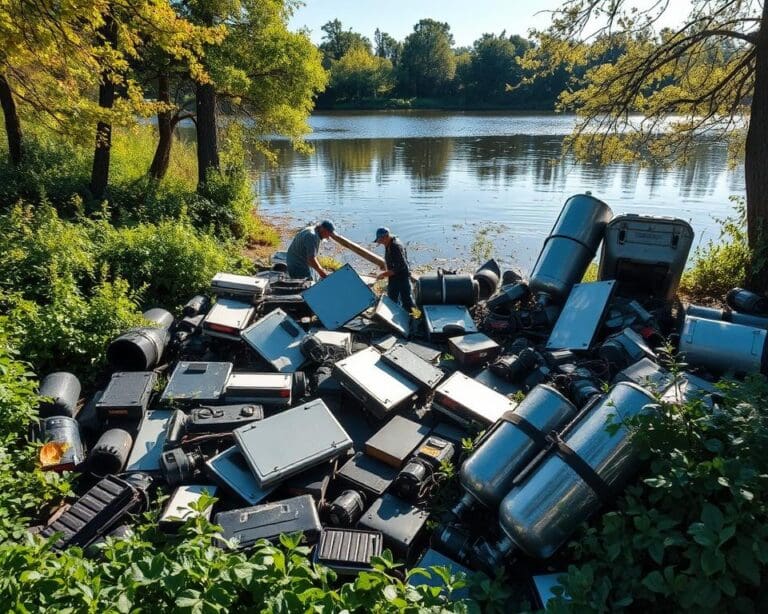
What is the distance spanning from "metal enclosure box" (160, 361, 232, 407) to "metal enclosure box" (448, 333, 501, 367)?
103 inches

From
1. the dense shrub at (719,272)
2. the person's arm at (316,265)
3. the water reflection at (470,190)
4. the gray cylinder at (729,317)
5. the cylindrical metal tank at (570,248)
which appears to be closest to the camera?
the gray cylinder at (729,317)

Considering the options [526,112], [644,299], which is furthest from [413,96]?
[644,299]

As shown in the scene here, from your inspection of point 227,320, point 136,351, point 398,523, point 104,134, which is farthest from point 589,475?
point 104,134

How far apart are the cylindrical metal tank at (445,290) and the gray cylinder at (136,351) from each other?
11.4ft

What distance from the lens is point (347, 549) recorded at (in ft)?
11.1

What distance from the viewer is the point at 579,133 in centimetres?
1005

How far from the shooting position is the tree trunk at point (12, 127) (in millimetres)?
12570

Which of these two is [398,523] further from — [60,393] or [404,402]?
[60,393]

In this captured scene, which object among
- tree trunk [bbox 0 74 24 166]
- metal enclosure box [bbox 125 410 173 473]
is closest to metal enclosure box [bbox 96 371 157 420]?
metal enclosure box [bbox 125 410 173 473]

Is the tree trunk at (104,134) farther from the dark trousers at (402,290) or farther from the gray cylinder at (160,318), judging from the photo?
the dark trousers at (402,290)

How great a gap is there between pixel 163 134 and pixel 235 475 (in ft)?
42.7

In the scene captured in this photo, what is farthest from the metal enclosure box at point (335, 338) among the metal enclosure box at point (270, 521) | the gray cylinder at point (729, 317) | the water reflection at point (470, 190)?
the water reflection at point (470, 190)

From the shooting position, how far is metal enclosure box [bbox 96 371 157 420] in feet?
15.6

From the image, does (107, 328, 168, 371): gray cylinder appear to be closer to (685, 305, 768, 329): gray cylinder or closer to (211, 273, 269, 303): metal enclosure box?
(211, 273, 269, 303): metal enclosure box
